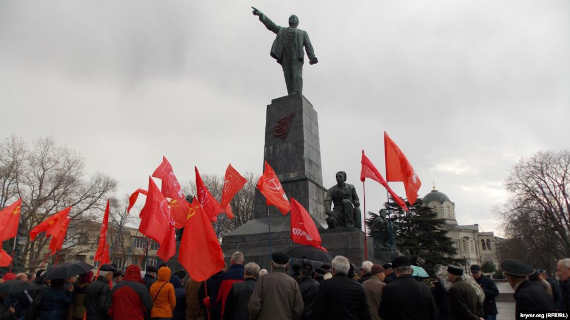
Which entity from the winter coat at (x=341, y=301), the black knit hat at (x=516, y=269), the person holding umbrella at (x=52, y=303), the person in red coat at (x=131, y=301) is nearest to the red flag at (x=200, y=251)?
the person in red coat at (x=131, y=301)

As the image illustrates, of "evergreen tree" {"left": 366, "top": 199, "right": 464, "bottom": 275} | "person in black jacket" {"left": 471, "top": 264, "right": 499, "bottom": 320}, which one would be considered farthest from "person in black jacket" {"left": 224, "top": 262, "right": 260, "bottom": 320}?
"evergreen tree" {"left": 366, "top": 199, "right": 464, "bottom": 275}

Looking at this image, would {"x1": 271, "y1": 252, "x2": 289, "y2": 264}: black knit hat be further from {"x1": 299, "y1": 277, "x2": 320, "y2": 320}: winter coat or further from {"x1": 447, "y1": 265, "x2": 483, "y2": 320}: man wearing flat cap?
{"x1": 447, "y1": 265, "x2": 483, "y2": 320}: man wearing flat cap

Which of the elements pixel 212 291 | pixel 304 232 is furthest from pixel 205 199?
pixel 212 291

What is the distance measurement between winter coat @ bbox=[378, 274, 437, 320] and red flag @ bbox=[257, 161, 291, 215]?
5638 mm

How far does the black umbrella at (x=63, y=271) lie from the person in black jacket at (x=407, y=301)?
3973mm

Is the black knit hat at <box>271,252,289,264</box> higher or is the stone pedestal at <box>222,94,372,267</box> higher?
the stone pedestal at <box>222,94,372,267</box>

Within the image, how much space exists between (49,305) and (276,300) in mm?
3207

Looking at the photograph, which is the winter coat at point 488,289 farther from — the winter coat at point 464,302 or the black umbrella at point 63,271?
the black umbrella at point 63,271

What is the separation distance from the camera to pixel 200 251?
5172 millimetres

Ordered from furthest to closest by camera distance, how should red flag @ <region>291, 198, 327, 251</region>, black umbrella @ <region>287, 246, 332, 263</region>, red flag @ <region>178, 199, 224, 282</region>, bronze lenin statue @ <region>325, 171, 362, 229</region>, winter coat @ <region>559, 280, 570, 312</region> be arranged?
1. bronze lenin statue @ <region>325, 171, 362, 229</region>
2. red flag @ <region>291, 198, 327, 251</region>
3. black umbrella @ <region>287, 246, 332, 263</region>
4. red flag @ <region>178, 199, 224, 282</region>
5. winter coat @ <region>559, 280, 570, 312</region>

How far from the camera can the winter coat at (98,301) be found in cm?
538

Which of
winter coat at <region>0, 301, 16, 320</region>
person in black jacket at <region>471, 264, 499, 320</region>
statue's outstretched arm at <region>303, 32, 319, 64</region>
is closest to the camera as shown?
winter coat at <region>0, 301, 16, 320</region>

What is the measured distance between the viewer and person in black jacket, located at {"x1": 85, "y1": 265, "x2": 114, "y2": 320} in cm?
538

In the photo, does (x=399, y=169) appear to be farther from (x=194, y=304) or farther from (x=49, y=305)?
(x=49, y=305)
